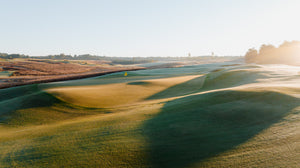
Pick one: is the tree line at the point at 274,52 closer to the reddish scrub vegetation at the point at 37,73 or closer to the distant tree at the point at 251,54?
the distant tree at the point at 251,54

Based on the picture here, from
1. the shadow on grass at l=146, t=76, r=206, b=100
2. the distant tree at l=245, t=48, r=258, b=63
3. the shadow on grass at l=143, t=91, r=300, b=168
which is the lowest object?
the shadow on grass at l=146, t=76, r=206, b=100

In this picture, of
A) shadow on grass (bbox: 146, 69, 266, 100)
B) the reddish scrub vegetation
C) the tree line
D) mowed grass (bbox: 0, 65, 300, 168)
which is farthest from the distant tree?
mowed grass (bbox: 0, 65, 300, 168)

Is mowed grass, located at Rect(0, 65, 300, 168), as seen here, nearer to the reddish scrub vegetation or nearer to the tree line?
the reddish scrub vegetation

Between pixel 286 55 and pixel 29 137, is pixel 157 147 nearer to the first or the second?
pixel 29 137

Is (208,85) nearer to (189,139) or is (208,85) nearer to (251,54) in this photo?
(189,139)

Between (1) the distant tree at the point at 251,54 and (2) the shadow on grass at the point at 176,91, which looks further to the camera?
(1) the distant tree at the point at 251,54

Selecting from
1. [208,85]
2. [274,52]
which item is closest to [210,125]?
[208,85]

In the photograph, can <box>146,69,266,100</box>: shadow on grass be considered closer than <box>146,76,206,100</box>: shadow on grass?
No

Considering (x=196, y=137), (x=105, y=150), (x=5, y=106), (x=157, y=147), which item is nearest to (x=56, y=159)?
(x=105, y=150)

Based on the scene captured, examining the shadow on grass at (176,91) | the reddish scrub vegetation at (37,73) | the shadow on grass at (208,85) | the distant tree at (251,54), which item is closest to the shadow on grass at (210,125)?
the shadow on grass at (176,91)

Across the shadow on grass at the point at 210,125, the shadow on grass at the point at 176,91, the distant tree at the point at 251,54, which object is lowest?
the shadow on grass at the point at 176,91
